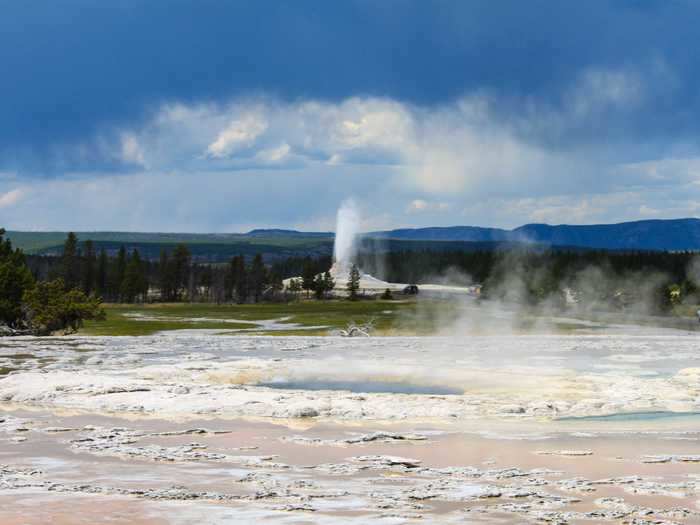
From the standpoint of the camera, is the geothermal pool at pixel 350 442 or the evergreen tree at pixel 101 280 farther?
the evergreen tree at pixel 101 280

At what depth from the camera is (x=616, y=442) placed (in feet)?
68.4

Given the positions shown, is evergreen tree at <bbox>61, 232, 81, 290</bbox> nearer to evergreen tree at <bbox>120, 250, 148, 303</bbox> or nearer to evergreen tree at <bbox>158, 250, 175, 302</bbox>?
evergreen tree at <bbox>120, 250, 148, 303</bbox>

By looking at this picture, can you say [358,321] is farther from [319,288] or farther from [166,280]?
[166,280]

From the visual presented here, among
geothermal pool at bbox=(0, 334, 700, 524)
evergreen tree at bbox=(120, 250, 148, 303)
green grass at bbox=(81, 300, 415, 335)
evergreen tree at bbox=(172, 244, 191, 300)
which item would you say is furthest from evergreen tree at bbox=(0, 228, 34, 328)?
evergreen tree at bbox=(172, 244, 191, 300)

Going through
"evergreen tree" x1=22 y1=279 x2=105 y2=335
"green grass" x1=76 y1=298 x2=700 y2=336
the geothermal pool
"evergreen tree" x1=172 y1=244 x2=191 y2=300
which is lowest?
"green grass" x1=76 y1=298 x2=700 y2=336

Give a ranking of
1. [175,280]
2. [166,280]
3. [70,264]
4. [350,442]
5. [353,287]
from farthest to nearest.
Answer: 1. [175,280]
2. [166,280]
3. [70,264]
4. [353,287]
5. [350,442]

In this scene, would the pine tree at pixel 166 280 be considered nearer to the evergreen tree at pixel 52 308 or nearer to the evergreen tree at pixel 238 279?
the evergreen tree at pixel 238 279

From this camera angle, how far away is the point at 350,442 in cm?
2116

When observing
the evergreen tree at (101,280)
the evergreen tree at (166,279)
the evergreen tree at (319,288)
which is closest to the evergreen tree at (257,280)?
the evergreen tree at (319,288)

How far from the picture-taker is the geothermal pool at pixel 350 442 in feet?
48.5

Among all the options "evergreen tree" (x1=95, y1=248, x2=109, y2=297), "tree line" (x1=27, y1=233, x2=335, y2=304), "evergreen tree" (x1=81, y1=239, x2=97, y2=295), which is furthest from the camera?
"evergreen tree" (x1=95, y1=248, x2=109, y2=297)

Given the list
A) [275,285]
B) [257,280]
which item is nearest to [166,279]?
[257,280]

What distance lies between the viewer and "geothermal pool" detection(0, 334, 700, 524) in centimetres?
1480

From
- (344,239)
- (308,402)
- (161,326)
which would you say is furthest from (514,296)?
(308,402)
